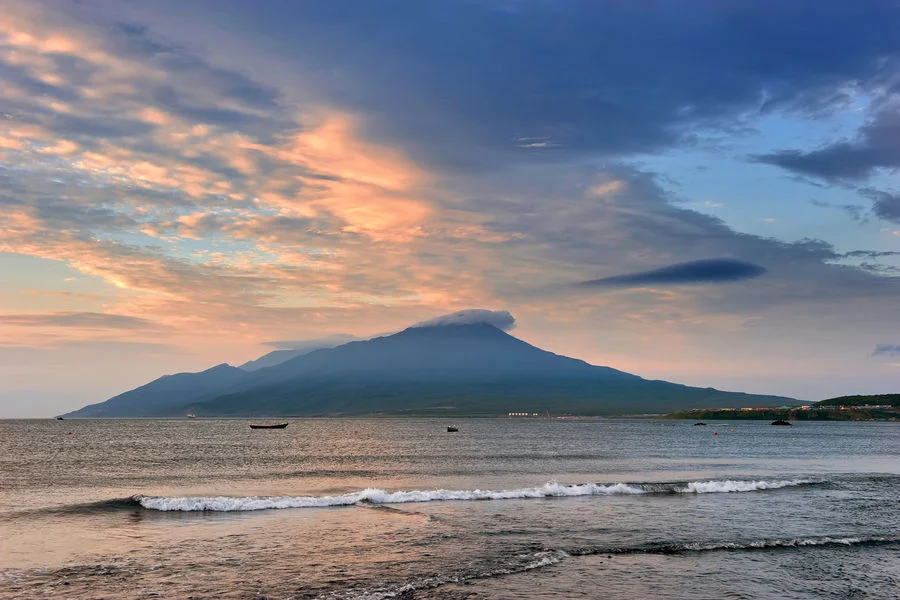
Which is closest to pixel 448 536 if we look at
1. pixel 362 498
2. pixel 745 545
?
pixel 745 545

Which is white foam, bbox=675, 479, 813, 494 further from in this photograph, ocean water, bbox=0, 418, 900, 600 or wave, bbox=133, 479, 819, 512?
ocean water, bbox=0, 418, 900, 600

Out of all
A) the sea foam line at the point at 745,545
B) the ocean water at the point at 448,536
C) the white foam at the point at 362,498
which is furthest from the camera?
the white foam at the point at 362,498

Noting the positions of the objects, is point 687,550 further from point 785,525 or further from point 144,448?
point 144,448

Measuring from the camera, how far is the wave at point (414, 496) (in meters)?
48.5

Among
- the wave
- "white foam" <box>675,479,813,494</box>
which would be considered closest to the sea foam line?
the wave

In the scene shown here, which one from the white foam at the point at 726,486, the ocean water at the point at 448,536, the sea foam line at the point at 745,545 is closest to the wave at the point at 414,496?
the white foam at the point at 726,486

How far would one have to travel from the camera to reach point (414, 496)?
53.1 m

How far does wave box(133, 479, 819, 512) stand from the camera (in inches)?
1910

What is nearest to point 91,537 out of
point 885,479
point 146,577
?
point 146,577

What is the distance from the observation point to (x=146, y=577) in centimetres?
2831

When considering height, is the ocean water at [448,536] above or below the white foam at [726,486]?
above

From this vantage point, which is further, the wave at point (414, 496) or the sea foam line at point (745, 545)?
the wave at point (414, 496)

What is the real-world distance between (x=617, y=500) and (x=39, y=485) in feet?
177

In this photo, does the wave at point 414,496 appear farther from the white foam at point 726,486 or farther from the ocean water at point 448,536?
the ocean water at point 448,536
